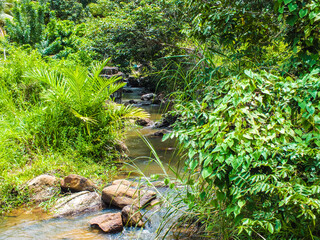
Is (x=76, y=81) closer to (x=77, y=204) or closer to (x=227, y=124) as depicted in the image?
(x=77, y=204)

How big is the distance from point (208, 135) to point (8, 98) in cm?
545

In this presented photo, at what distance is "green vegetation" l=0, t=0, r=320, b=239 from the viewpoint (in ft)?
7.39

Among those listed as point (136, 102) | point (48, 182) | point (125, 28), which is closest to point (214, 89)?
point (48, 182)

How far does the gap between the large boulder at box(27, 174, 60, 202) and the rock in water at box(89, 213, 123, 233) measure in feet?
3.38

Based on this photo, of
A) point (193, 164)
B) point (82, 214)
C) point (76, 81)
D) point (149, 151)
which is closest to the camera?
point (193, 164)

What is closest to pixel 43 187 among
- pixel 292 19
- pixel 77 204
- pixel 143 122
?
pixel 77 204

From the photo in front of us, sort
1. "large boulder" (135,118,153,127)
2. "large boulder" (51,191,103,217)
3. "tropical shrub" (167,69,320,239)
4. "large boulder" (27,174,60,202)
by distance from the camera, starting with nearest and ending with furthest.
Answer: "tropical shrub" (167,69,320,239) → "large boulder" (51,191,103,217) → "large boulder" (27,174,60,202) → "large boulder" (135,118,153,127)

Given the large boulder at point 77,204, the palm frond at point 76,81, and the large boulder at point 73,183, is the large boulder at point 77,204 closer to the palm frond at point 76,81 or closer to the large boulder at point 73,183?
the large boulder at point 73,183


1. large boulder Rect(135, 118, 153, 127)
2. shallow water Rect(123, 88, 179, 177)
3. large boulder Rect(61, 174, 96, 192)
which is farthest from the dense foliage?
large boulder Rect(135, 118, 153, 127)

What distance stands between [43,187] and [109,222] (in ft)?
4.61

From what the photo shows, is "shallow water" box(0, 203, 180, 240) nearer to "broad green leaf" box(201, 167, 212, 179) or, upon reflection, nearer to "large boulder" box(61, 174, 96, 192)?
"large boulder" box(61, 174, 96, 192)

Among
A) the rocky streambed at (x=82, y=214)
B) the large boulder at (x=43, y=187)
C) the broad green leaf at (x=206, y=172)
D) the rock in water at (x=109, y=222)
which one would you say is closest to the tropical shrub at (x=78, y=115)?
the large boulder at (x=43, y=187)

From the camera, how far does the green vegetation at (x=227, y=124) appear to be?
2.25 m

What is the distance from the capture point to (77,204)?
Result: 4.34m
